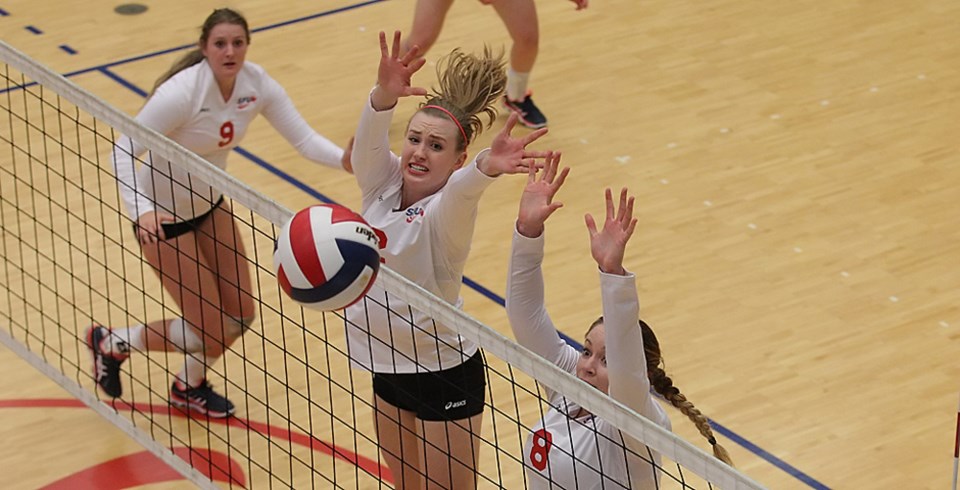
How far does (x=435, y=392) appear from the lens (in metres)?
4.89

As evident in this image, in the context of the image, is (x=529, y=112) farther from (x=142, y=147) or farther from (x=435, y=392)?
(x=435, y=392)

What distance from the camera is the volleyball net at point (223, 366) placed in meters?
5.68

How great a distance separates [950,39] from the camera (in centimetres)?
1046

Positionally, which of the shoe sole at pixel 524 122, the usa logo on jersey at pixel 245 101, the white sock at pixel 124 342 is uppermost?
the usa logo on jersey at pixel 245 101

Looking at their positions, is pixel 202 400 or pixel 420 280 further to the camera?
pixel 202 400

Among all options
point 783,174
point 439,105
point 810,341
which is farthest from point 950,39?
point 439,105

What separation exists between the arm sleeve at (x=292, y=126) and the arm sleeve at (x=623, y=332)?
8.93 ft

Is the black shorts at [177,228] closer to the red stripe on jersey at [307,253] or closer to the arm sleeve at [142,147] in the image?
the arm sleeve at [142,147]

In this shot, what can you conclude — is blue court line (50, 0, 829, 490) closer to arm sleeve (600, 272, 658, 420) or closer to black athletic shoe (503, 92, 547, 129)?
black athletic shoe (503, 92, 547, 129)

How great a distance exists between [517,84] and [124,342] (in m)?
3.65

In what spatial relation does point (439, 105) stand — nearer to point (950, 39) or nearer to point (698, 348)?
point (698, 348)

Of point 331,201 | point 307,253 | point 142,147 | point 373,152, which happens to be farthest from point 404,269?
point 331,201

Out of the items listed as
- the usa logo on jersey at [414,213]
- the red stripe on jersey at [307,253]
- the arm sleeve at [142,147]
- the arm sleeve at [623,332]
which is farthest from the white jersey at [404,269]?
the arm sleeve at [142,147]

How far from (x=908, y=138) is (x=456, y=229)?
502 centimetres
